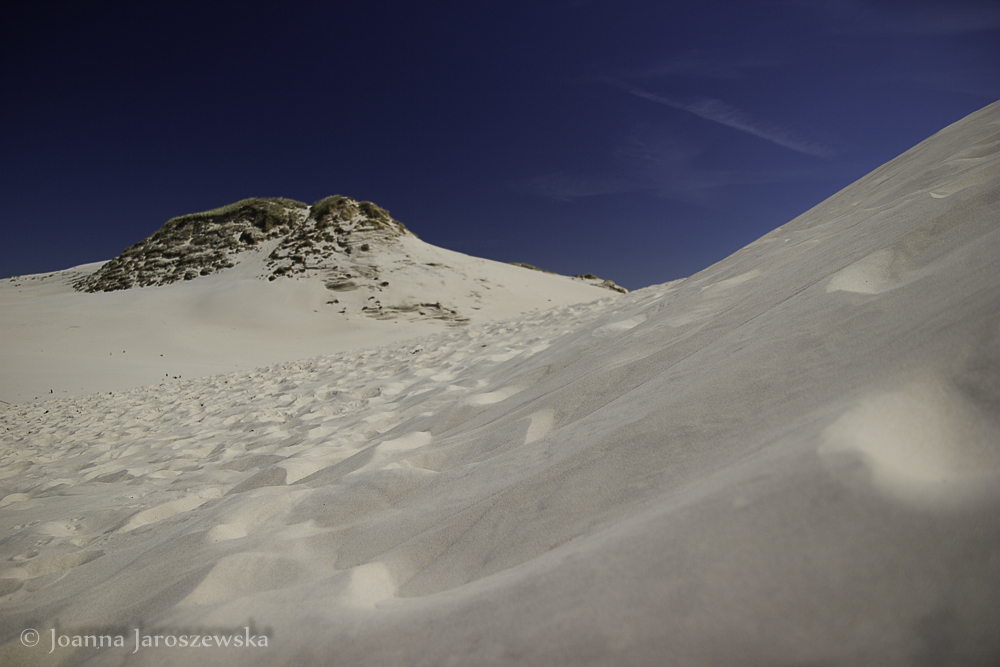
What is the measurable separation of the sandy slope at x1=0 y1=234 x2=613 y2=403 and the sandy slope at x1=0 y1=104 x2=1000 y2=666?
21.8 feet

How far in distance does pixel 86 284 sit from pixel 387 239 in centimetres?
1321

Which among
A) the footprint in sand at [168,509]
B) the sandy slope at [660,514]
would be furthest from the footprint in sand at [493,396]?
the footprint in sand at [168,509]

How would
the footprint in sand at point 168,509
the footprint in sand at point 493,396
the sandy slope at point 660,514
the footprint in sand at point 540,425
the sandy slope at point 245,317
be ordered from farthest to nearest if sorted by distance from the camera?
the sandy slope at point 245,317 < the footprint in sand at point 493,396 < the footprint in sand at point 168,509 < the footprint in sand at point 540,425 < the sandy slope at point 660,514

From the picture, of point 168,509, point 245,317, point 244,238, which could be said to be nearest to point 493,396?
point 168,509

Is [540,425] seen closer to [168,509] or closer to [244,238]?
[168,509]

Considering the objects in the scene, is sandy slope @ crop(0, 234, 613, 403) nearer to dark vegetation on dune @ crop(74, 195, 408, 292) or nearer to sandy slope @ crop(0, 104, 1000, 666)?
dark vegetation on dune @ crop(74, 195, 408, 292)

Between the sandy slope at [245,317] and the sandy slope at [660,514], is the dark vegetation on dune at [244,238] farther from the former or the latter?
the sandy slope at [660,514]

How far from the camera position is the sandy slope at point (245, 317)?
7520mm

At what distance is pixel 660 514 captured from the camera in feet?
2.56

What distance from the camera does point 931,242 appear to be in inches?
55.2

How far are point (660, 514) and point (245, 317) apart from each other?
13.6 meters

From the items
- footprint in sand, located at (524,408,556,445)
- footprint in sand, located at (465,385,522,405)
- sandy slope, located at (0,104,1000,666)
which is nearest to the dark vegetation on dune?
footprint in sand, located at (465,385,522,405)

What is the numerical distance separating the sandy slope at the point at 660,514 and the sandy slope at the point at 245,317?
21.8 feet

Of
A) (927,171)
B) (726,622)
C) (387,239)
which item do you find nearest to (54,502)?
(726,622)
